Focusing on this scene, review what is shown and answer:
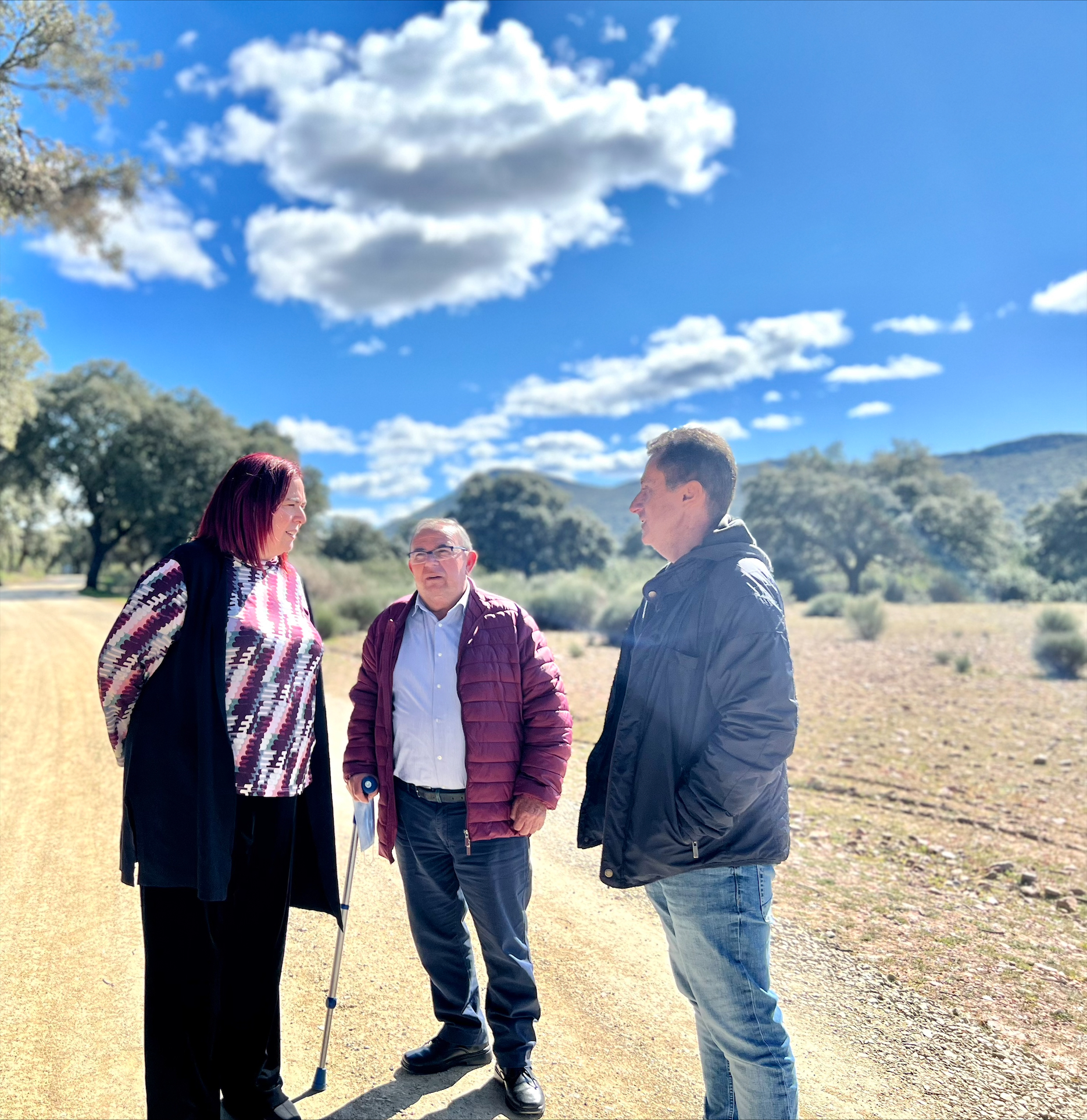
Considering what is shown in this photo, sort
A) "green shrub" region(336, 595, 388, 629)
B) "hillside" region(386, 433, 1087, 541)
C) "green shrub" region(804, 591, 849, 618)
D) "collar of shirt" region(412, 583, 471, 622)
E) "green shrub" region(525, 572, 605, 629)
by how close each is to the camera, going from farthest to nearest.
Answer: "hillside" region(386, 433, 1087, 541) → "green shrub" region(804, 591, 849, 618) → "green shrub" region(525, 572, 605, 629) → "green shrub" region(336, 595, 388, 629) → "collar of shirt" region(412, 583, 471, 622)

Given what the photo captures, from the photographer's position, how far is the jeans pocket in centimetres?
232

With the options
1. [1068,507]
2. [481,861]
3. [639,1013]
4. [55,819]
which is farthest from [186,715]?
[1068,507]

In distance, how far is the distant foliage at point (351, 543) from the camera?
159 feet

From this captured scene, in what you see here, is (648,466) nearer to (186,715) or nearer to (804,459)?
(186,715)

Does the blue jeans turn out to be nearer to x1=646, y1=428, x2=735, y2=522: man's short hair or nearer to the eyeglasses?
x1=646, y1=428, x2=735, y2=522: man's short hair

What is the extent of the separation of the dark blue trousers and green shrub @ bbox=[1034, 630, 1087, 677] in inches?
516

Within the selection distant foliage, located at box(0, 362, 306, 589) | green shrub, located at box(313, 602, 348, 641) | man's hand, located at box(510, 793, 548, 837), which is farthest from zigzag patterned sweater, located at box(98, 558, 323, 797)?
distant foliage, located at box(0, 362, 306, 589)

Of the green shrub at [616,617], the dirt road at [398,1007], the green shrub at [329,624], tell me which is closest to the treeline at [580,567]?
the green shrub at [616,617]

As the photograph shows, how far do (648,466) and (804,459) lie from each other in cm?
4538

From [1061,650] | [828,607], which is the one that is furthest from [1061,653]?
[828,607]

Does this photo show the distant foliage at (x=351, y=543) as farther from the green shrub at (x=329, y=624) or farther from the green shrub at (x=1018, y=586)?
the green shrub at (x=1018, y=586)

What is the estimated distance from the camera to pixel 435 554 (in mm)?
2980

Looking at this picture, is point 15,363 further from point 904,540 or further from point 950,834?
point 904,540

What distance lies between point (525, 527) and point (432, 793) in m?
56.1
